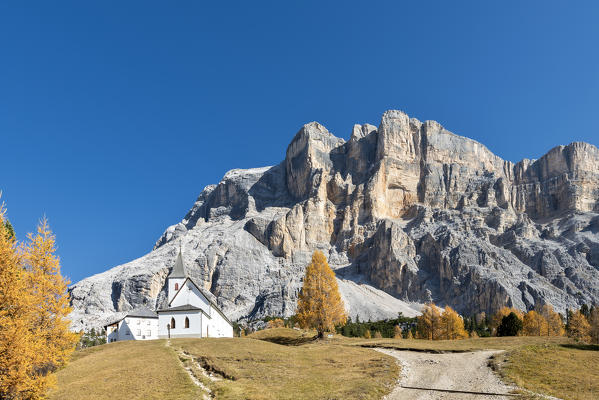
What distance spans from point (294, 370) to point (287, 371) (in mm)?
791

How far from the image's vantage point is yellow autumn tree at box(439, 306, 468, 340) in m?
80.8

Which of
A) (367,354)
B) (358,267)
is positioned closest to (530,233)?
(358,267)

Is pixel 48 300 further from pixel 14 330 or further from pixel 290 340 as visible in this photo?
pixel 290 340

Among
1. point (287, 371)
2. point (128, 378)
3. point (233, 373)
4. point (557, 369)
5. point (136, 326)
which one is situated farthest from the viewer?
point (136, 326)

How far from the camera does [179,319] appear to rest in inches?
2346

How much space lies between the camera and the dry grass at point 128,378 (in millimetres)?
25734

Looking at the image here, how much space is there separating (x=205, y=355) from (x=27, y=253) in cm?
1943

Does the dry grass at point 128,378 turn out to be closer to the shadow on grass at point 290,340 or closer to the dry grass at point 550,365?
the shadow on grass at point 290,340

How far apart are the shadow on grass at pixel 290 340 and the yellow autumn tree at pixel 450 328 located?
37.6 metres

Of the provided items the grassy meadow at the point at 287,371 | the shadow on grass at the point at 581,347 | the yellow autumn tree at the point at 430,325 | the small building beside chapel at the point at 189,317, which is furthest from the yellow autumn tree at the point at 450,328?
the shadow on grass at the point at 581,347

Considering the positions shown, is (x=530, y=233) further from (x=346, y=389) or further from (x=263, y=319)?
(x=346, y=389)

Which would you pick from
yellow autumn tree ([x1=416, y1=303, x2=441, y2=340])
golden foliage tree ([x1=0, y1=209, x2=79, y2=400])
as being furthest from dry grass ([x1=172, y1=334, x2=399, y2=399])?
yellow autumn tree ([x1=416, y1=303, x2=441, y2=340])

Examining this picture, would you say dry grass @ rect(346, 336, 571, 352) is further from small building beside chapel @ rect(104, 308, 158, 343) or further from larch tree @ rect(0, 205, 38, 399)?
small building beside chapel @ rect(104, 308, 158, 343)

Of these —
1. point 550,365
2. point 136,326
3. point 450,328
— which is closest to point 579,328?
point 450,328
